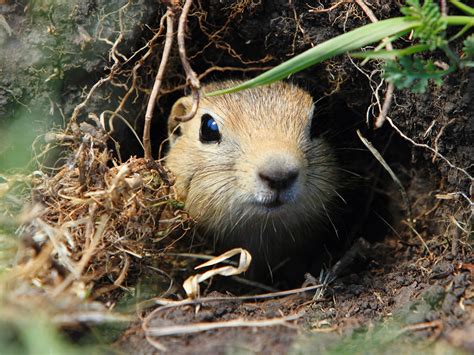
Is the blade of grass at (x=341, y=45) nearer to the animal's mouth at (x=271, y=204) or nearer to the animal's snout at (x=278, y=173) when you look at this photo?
the animal's snout at (x=278, y=173)

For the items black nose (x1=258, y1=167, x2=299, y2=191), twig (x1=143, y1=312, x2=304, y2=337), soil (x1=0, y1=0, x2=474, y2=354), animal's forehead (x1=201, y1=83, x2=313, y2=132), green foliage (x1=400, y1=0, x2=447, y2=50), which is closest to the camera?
green foliage (x1=400, y1=0, x2=447, y2=50)

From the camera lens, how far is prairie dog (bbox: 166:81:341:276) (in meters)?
4.17

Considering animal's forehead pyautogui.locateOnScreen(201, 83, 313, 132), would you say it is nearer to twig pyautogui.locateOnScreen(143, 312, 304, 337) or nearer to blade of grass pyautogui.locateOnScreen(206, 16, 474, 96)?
blade of grass pyautogui.locateOnScreen(206, 16, 474, 96)

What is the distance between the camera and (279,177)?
3.99 metres

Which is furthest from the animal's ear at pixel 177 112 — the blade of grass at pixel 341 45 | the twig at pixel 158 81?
the blade of grass at pixel 341 45

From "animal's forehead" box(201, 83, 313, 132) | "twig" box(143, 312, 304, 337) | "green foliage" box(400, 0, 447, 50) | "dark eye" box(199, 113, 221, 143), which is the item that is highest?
"green foliage" box(400, 0, 447, 50)

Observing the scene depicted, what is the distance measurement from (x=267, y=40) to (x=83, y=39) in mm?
1564

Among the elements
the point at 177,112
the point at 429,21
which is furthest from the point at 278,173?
the point at 177,112

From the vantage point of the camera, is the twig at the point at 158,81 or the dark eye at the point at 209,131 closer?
the twig at the point at 158,81

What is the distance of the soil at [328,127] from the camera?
11.4ft

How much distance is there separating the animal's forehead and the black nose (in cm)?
66

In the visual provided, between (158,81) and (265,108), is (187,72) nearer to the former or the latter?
(158,81)

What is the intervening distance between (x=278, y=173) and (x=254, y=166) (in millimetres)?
213

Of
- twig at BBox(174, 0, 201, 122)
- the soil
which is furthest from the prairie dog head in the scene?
twig at BBox(174, 0, 201, 122)
